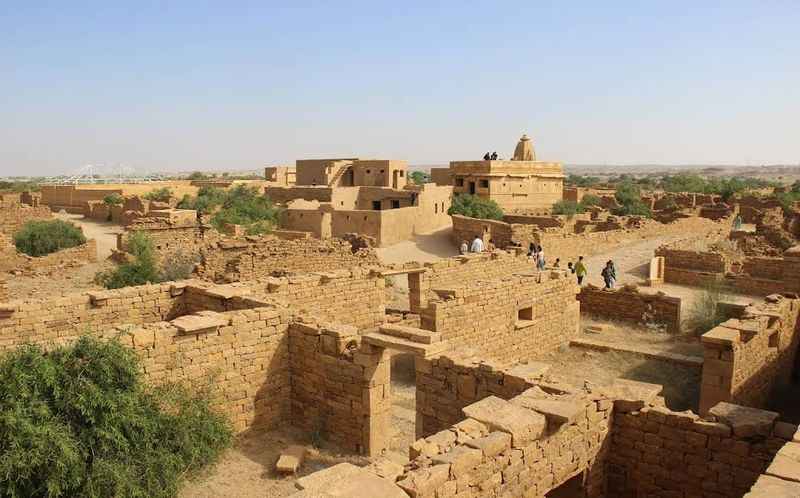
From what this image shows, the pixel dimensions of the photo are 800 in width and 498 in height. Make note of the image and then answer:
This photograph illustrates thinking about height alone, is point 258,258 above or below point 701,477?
above

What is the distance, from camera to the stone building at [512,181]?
41.8 m

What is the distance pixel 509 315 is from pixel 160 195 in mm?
34253

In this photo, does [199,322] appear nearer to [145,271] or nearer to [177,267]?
[145,271]

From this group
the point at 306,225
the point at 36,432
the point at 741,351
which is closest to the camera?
the point at 36,432

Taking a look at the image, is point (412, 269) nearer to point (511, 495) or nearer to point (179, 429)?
point (179, 429)

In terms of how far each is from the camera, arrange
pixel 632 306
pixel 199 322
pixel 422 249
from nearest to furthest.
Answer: pixel 199 322, pixel 632 306, pixel 422 249

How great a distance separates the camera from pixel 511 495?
4664 millimetres

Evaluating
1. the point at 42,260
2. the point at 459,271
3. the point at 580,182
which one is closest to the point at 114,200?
the point at 42,260

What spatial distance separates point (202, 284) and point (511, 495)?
6.24 meters

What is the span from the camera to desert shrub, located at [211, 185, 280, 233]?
28422 millimetres

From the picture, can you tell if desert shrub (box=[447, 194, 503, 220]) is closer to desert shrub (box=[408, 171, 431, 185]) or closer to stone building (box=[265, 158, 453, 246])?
stone building (box=[265, 158, 453, 246])

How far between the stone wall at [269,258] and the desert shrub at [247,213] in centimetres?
1250

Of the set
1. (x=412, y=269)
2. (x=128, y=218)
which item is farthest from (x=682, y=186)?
(x=412, y=269)

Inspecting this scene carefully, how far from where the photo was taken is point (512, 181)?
42562mm
